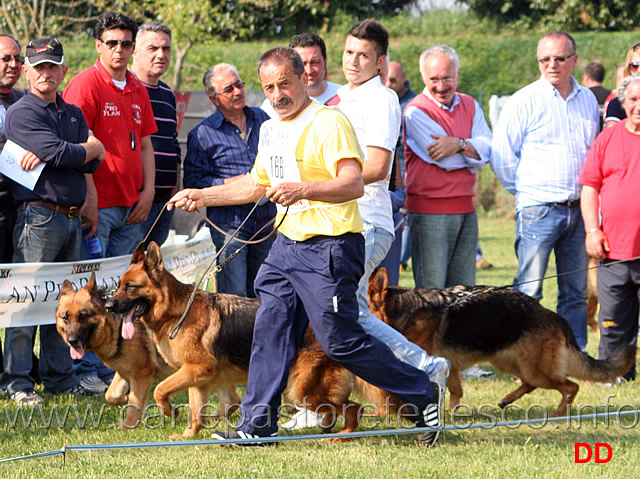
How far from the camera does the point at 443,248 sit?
634 cm

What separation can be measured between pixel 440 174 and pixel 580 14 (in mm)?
25410

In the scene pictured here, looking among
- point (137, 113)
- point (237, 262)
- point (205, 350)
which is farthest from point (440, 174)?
point (205, 350)

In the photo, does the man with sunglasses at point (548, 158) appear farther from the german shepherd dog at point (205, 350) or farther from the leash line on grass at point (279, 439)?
the german shepherd dog at point (205, 350)

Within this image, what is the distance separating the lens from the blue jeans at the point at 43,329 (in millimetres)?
5355

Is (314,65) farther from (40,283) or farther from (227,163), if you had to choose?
(40,283)

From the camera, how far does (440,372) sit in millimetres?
4484

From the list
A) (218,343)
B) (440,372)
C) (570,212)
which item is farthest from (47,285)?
(570,212)

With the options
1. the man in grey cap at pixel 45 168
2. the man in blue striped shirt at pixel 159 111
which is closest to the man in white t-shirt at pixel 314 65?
the man in blue striped shirt at pixel 159 111

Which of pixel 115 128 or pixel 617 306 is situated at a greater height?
pixel 115 128

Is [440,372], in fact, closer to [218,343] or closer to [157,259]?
[218,343]

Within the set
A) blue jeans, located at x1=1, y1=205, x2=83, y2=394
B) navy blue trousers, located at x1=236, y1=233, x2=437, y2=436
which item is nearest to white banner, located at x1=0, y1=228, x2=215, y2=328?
blue jeans, located at x1=1, y1=205, x2=83, y2=394

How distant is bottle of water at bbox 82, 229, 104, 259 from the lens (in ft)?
19.3

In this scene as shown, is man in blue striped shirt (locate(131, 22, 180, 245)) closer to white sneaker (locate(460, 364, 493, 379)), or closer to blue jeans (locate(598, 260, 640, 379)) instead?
white sneaker (locate(460, 364, 493, 379))

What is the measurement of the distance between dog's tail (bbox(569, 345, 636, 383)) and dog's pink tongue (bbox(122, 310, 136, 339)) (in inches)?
113
